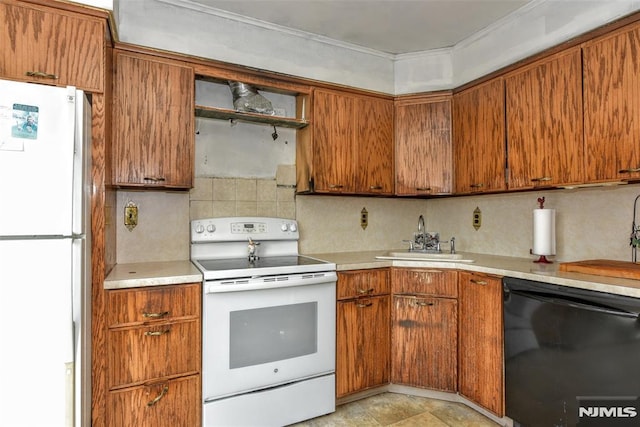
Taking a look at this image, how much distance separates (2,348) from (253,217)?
153 centimetres

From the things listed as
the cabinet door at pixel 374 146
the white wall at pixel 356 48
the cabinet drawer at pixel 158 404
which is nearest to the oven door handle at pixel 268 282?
the cabinet drawer at pixel 158 404

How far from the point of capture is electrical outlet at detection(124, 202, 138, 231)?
235 cm

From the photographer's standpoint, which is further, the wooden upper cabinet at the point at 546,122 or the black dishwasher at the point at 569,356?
the wooden upper cabinet at the point at 546,122

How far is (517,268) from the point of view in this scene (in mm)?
2109

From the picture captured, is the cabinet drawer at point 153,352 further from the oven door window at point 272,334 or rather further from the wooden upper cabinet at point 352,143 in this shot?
the wooden upper cabinet at point 352,143

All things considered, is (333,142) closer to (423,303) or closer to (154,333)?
(423,303)

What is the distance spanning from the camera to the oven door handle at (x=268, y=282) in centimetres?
195

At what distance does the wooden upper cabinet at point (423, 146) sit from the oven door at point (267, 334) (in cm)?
113

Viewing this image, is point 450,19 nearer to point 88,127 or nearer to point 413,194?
point 413,194

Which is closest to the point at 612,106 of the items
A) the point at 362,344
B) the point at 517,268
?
the point at 517,268

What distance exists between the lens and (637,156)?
178cm

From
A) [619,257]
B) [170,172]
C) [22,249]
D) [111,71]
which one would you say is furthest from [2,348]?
[619,257]

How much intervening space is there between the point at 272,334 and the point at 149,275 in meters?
0.74

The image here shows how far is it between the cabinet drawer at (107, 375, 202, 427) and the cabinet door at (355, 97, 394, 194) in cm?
171
